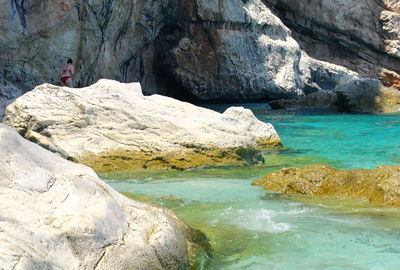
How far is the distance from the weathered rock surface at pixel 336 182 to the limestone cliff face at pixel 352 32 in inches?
1306

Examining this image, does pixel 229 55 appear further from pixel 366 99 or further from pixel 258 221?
pixel 258 221

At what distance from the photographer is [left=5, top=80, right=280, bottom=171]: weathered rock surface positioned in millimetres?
8859

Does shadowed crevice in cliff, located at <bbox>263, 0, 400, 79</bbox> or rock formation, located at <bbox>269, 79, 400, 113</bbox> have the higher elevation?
shadowed crevice in cliff, located at <bbox>263, 0, 400, 79</bbox>

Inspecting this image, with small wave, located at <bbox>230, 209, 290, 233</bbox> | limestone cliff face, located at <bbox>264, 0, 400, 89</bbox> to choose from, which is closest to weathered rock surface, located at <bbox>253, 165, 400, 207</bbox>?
small wave, located at <bbox>230, 209, 290, 233</bbox>

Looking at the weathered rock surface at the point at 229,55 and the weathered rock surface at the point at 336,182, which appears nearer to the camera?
the weathered rock surface at the point at 336,182

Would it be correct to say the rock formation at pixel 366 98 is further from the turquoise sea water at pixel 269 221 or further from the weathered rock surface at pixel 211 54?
the turquoise sea water at pixel 269 221

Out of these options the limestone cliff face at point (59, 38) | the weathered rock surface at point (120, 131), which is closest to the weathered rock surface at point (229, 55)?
the limestone cliff face at point (59, 38)

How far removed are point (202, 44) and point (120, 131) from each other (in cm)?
2242

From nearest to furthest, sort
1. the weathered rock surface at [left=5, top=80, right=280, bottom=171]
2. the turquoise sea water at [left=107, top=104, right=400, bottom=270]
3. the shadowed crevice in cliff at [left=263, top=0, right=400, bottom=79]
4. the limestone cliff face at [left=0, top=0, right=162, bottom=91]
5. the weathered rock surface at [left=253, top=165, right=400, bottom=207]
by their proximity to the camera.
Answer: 1. the turquoise sea water at [left=107, top=104, right=400, bottom=270]
2. the weathered rock surface at [left=253, top=165, right=400, bottom=207]
3. the weathered rock surface at [left=5, top=80, right=280, bottom=171]
4. the limestone cliff face at [left=0, top=0, right=162, bottom=91]
5. the shadowed crevice in cliff at [left=263, top=0, right=400, bottom=79]

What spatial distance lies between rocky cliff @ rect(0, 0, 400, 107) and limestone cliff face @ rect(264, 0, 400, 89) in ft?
0.22

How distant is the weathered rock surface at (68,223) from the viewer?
2.96 m

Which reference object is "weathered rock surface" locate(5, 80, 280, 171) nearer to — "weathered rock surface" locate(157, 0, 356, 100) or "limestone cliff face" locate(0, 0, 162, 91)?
"limestone cliff face" locate(0, 0, 162, 91)

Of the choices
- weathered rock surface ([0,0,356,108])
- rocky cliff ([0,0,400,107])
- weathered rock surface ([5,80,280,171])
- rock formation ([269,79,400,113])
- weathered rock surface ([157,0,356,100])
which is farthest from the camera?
weathered rock surface ([157,0,356,100])

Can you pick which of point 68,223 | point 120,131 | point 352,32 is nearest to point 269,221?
point 68,223
